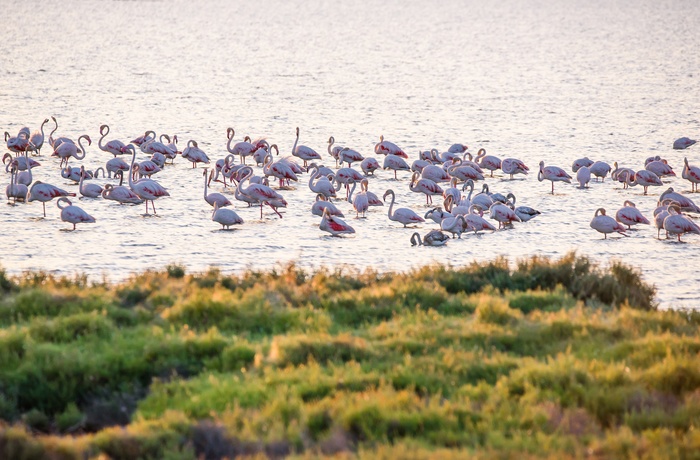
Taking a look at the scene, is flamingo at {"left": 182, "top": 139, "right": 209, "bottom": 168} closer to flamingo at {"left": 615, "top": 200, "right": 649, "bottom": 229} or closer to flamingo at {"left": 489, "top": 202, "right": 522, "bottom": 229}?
flamingo at {"left": 489, "top": 202, "right": 522, "bottom": 229}

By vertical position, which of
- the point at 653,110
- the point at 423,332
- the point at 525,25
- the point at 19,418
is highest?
the point at 525,25

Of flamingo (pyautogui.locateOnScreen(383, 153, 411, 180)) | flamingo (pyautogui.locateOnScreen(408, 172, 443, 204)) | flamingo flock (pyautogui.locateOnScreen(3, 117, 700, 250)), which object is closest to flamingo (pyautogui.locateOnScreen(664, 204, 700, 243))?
flamingo flock (pyautogui.locateOnScreen(3, 117, 700, 250))

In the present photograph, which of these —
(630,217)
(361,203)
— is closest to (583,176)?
(630,217)

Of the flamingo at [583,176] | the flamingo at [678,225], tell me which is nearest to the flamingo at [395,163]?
the flamingo at [583,176]

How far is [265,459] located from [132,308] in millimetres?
4597

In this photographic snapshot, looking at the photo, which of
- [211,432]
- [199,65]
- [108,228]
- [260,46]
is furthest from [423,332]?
[260,46]

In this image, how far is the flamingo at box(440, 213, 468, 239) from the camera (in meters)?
20.1

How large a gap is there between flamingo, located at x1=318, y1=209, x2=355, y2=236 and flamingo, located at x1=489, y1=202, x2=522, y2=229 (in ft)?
9.92

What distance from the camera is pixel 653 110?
4075cm

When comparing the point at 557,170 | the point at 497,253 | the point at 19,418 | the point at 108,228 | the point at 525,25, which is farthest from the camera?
the point at 525,25

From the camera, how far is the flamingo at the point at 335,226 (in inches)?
787

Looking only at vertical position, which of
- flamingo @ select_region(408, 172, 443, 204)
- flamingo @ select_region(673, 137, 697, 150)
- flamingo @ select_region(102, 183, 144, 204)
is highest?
flamingo @ select_region(673, 137, 697, 150)

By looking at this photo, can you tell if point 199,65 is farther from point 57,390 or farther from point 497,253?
point 57,390

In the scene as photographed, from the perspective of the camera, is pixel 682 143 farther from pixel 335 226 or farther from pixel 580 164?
pixel 335 226
